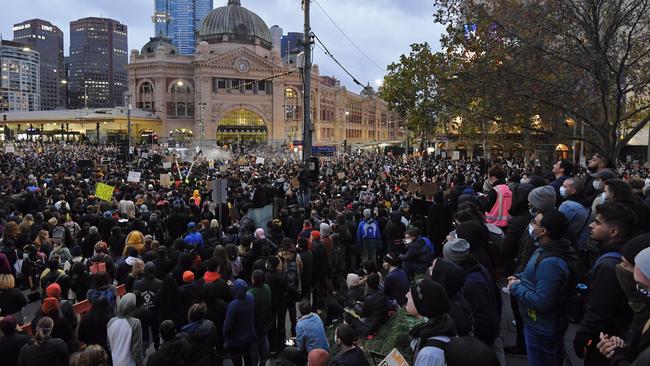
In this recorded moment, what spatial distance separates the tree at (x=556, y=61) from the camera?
37.7 ft

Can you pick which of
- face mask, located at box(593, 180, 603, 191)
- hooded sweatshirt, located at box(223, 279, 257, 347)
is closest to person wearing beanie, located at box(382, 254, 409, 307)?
hooded sweatshirt, located at box(223, 279, 257, 347)

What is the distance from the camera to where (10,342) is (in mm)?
5469

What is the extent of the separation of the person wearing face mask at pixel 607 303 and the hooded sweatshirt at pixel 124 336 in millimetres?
4978

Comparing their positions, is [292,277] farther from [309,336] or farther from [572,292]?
[572,292]

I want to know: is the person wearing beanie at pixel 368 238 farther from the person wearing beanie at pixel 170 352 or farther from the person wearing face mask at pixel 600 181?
the person wearing beanie at pixel 170 352

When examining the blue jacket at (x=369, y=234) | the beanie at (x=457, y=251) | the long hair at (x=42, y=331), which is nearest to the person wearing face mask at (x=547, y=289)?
the beanie at (x=457, y=251)

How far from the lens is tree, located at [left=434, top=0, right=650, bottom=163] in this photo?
11.5m

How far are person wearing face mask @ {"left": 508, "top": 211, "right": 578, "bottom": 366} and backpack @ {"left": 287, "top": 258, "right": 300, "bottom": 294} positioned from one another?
4.36 m

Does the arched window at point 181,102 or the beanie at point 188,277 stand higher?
the arched window at point 181,102

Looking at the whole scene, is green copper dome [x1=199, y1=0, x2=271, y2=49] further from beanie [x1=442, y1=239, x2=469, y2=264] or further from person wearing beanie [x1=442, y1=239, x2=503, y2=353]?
person wearing beanie [x1=442, y1=239, x2=503, y2=353]

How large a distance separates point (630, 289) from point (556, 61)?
1069 cm

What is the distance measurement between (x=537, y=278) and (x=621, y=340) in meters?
1.06

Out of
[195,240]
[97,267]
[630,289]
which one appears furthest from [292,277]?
[630,289]

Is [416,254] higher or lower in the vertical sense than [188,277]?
higher
